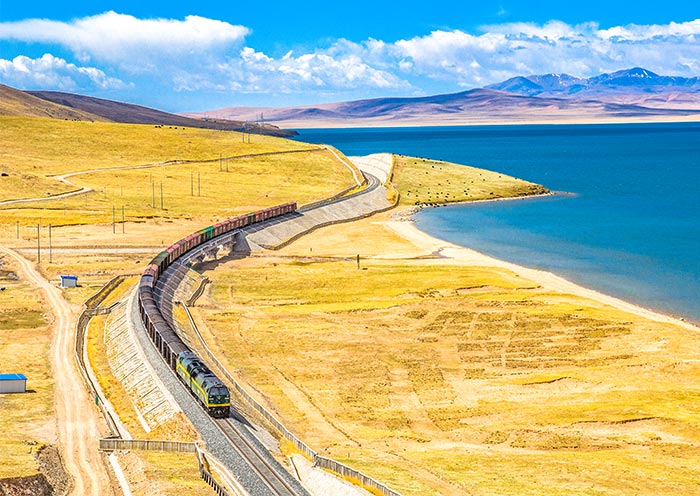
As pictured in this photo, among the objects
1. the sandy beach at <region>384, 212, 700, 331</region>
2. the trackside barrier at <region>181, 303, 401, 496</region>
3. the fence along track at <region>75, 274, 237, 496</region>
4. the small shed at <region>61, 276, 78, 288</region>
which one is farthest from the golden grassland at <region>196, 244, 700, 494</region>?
the small shed at <region>61, 276, 78, 288</region>

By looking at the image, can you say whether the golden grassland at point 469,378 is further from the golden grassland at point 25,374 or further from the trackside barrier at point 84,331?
the golden grassland at point 25,374

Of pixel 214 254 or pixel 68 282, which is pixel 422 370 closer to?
pixel 68 282

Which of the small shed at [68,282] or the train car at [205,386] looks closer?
the train car at [205,386]

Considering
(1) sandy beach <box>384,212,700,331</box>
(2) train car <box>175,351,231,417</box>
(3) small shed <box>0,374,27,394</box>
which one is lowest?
(3) small shed <box>0,374,27,394</box>

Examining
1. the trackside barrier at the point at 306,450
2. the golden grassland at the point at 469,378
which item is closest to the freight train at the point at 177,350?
the trackside barrier at the point at 306,450

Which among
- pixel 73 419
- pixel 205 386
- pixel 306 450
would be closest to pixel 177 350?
pixel 73 419

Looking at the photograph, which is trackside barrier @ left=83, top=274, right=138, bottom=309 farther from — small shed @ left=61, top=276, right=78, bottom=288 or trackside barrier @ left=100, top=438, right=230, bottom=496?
trackside barrier @ left=100, top=438, right=230, bottom=496
